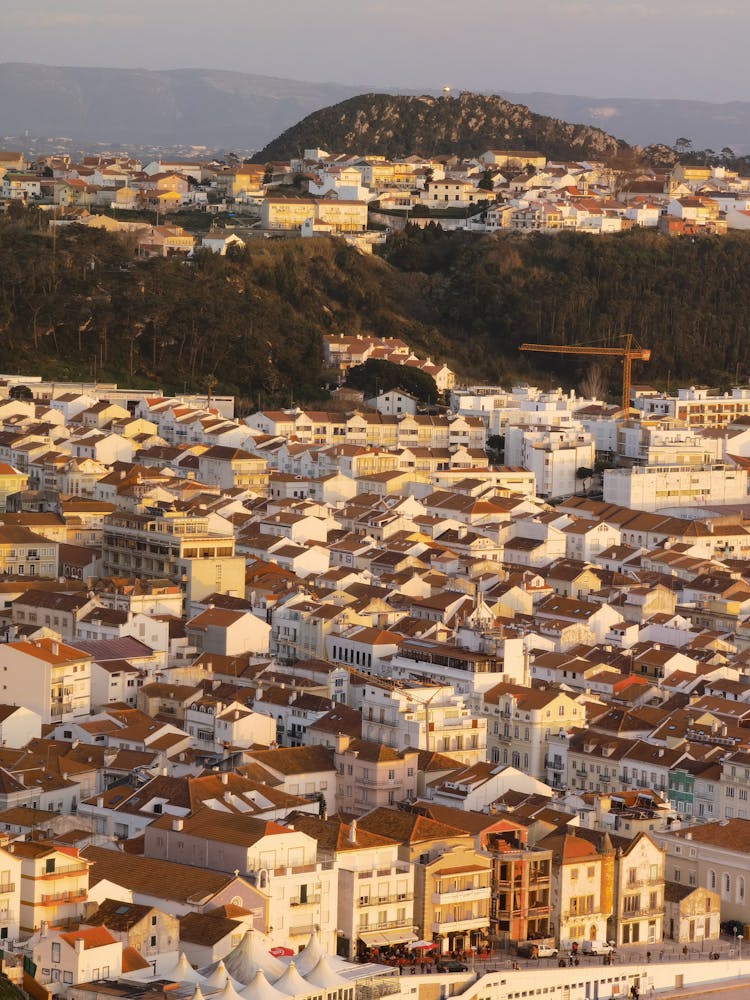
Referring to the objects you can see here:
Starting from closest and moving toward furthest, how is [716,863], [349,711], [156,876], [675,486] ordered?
[156,876], [716,863], [349,711], [675,486]

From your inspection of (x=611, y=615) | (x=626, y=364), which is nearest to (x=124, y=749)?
(x=611, y=615)

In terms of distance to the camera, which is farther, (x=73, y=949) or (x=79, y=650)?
(x=79, y=650)

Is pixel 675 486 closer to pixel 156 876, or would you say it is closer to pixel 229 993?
pixel 156 876

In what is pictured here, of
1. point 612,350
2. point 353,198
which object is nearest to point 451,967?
point 612,350

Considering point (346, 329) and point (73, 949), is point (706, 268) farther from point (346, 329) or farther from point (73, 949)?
point (73, 949)

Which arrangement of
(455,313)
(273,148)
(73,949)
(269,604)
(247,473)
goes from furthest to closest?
(273,148) → (455,313) → (247,473) → (269,604) → (73,949)

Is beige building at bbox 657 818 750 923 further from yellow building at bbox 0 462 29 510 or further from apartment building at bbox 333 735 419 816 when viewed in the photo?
yellow building at bbox 0 462 29 510
